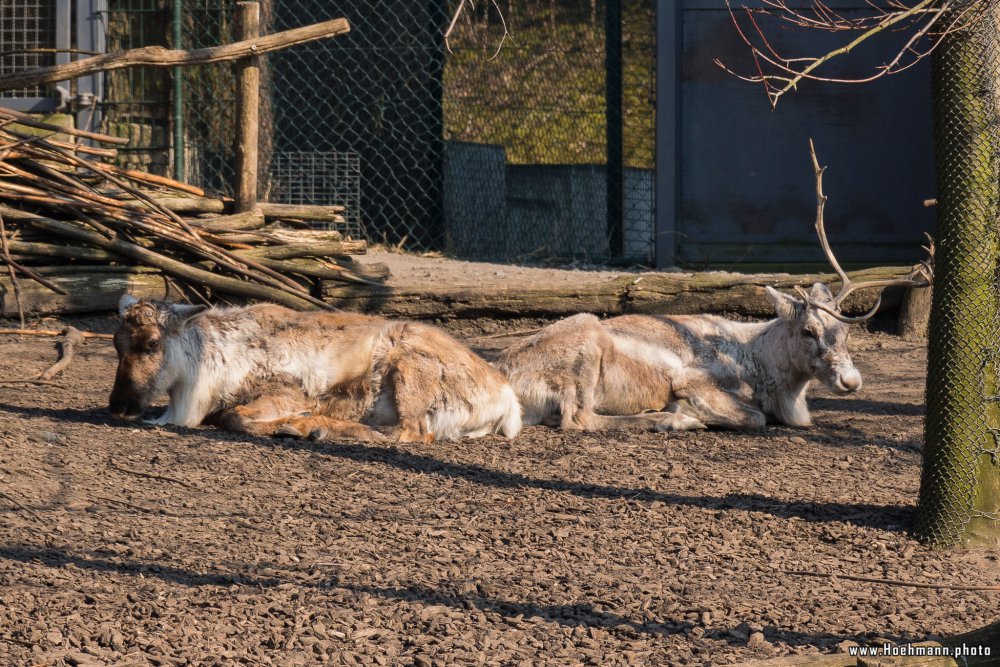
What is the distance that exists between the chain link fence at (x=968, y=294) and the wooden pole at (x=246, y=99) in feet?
17.9

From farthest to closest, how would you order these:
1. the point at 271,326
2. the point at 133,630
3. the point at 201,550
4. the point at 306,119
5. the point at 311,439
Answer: the point at 306,119
the point at 271,326
the point at 311,439
the point at 201,550
the point at 133,630

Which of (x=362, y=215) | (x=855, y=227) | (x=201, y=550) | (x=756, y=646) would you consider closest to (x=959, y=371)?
(x=756, y=646)

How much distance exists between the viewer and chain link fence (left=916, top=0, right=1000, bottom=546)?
181 inches

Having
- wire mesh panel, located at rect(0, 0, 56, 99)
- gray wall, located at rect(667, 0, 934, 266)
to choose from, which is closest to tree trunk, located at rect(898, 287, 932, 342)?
gray wall, located at rect(667, 0, 934, 266)

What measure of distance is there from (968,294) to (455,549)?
2.21 metres

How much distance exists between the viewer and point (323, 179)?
11789 millimetres

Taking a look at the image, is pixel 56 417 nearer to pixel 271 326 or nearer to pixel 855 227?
pixel 271 326

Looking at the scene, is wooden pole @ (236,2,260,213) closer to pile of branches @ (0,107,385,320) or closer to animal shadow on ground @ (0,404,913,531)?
pile of branches @ (0,107,385,320)

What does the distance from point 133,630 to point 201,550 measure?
75 centimetres

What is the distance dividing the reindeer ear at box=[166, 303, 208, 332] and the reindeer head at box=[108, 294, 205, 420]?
0.02m

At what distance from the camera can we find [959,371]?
15.3 ft

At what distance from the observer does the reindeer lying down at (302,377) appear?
245 inches

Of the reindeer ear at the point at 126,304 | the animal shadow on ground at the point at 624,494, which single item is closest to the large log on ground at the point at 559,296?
the reindeer ear at the point at 126,304

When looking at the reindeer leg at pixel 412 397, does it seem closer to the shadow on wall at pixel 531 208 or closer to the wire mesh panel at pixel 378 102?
the shadow on wall at pixel 531 208
